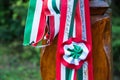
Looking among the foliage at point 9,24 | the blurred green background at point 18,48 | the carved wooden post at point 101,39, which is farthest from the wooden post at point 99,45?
the foliage at point 9,24

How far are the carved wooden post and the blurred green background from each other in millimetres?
2994

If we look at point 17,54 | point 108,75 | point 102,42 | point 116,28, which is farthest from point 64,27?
point 17,54

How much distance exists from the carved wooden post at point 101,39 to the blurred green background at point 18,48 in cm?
299

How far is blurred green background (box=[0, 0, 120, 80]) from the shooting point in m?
Answer: 5.68

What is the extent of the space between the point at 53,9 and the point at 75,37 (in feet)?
0.59

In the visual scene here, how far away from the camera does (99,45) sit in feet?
6.82

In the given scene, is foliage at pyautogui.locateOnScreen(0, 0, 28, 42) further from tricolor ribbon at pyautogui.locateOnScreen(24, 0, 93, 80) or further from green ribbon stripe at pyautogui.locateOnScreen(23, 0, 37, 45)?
tricolor ribbon at pyautogui.locateOnScreen(24, 0, 93, 80)

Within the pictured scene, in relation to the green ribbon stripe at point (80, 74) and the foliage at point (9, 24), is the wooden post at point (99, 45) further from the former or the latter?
the foliage at point (9, 24)

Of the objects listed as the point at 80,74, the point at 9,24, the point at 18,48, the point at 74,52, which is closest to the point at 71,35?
the point at 74,52

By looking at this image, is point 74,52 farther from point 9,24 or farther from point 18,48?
point 9,24

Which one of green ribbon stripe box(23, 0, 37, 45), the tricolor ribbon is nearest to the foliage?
green ribbon stripe box(23, 0, 37, 45)

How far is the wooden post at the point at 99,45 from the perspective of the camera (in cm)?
207

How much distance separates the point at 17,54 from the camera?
7297 mm

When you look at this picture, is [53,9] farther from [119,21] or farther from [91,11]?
[119,21]
